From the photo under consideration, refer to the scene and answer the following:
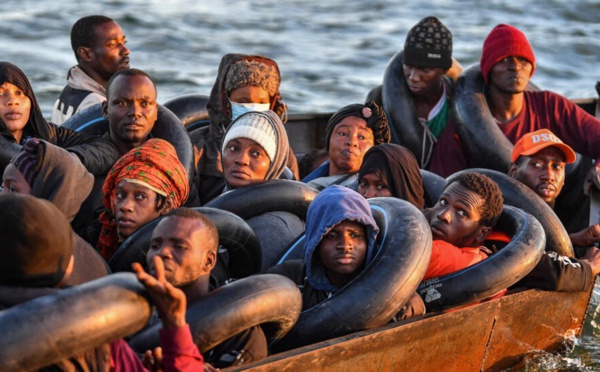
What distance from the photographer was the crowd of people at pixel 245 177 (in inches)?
124

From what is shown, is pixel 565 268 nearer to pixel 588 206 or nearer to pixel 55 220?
pixel 588 206

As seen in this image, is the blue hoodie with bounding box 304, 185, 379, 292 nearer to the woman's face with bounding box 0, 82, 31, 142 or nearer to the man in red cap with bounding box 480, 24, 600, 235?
the woman's face with bounding box 0, 82, 31, 142

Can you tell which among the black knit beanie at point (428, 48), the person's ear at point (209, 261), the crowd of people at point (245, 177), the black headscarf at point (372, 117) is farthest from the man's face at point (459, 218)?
the black knit beanie at point (428, 48)

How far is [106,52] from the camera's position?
669 centimetres

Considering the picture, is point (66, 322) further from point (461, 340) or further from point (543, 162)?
point (543, 162)

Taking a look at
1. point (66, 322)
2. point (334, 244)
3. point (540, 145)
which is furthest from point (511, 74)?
point (66, 322)

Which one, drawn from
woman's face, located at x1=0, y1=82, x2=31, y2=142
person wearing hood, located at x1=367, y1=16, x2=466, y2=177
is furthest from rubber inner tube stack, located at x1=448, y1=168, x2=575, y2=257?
woman's face, located at x1=0, y1=82, x2=31, y2=142

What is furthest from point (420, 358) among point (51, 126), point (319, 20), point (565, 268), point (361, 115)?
point (319, 20)

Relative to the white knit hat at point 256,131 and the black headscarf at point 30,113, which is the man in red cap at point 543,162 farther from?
the black headscarf at point 30,113

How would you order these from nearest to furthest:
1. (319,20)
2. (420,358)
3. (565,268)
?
(420,358)
(565,268)
(319,20)

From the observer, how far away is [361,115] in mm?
5812

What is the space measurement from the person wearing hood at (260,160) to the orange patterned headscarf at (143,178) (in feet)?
1.41

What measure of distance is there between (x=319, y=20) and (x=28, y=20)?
16.9 ft

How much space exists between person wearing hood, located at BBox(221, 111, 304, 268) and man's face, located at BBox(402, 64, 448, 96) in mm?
1897
